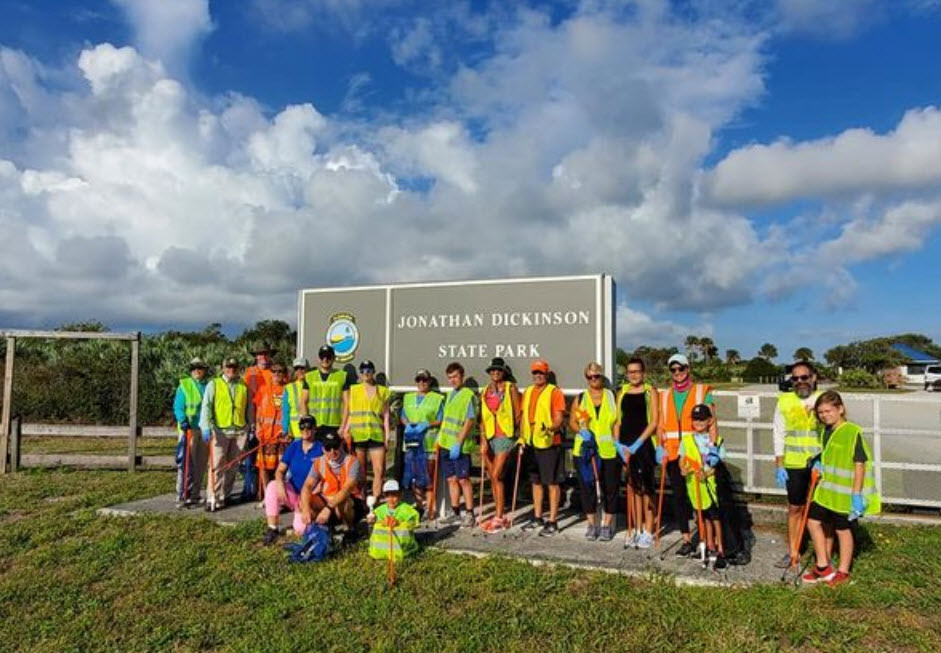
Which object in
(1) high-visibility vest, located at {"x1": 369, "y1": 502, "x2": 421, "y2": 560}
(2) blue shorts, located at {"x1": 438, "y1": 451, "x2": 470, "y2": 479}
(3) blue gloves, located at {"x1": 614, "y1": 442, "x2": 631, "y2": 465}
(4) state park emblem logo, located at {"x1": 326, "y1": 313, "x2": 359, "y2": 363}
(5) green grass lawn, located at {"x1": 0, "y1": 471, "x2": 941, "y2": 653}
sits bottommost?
(5) green grass lawn, located at {"x1": 0, "y1": 471, "x2": 941, "y2": 653}

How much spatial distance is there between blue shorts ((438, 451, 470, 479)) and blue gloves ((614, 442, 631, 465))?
1694mm

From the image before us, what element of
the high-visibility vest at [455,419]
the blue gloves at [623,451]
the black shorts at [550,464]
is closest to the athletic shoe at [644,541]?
the blue gloves at [623,451]

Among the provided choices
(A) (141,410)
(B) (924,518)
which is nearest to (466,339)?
(B) (924,518)

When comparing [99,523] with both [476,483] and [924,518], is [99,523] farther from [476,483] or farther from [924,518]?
[924,518]

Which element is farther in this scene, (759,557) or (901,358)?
(901,358)

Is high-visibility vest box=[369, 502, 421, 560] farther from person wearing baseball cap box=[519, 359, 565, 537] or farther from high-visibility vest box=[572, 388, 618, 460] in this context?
high-visibility vest box=[572, 388, 618, 460]

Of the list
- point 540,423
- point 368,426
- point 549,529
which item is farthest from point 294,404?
point 549,529

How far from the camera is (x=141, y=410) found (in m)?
16.8

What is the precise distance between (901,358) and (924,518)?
66.6 m

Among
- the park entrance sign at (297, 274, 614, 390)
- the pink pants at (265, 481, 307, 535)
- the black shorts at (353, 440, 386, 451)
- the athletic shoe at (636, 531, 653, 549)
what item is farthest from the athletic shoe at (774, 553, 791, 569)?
the pink pants at (265, 481, 307, 535)

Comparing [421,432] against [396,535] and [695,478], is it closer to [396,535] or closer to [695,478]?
[396,535]

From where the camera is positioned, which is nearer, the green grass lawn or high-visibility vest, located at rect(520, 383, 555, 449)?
the green grass lawn

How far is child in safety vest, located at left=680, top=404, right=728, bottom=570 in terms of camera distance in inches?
228

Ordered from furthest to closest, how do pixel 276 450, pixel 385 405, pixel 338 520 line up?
1. pixel 276 450
2. pixel 385 405
3. pixel 338 520
